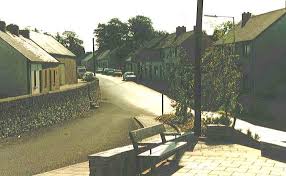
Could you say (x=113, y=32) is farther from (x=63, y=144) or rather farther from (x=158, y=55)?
(x=63, y=144)

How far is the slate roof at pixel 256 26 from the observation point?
4381 centimetres

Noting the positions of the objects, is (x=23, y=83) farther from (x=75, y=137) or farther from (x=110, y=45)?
(x=110, y=45)

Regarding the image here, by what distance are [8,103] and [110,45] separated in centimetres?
12641

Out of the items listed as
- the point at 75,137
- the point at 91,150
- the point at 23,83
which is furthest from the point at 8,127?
the point at 23,83

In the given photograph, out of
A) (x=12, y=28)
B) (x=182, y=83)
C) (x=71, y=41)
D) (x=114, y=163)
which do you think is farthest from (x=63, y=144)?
(x=71, y=41)

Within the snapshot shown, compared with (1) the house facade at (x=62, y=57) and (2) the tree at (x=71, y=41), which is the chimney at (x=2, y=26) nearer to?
(1) the house facade at (x=62, y=57)

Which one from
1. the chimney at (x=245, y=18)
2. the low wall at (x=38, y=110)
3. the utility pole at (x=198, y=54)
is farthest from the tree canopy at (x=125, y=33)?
the utility pole at (x=198, y=54)

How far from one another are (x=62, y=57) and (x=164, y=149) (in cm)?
4632

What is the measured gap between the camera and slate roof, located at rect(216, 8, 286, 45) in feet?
144

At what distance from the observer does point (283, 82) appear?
43.6m

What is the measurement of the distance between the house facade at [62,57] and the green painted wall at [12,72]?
15.0 metres

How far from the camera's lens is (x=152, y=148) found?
436 inches

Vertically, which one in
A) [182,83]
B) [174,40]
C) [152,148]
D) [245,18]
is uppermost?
[245,18]

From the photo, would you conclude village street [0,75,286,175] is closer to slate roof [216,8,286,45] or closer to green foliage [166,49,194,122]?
green foliage [166,49,194,122]
